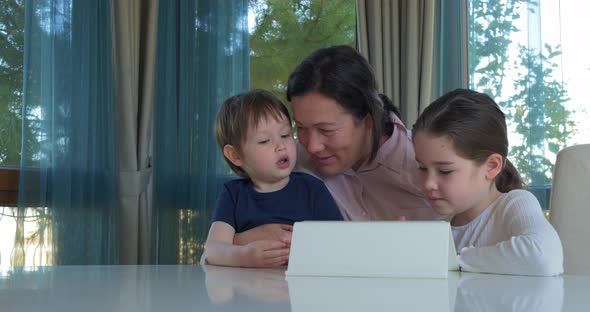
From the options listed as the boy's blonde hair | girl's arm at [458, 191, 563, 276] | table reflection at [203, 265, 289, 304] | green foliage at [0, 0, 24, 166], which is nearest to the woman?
the boy's blonde hair

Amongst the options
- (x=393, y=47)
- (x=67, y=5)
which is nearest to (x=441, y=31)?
(x=393, y=47)

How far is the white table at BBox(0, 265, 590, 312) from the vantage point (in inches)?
26.3

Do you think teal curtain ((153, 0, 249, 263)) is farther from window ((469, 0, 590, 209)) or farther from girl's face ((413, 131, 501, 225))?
girl's face ((413, 131, 501, 225))

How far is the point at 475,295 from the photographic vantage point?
0.77m

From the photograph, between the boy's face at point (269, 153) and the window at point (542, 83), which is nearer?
the boy's face at point (269, 153)

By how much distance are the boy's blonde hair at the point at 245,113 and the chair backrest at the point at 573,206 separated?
69cm

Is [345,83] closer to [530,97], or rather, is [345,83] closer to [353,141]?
[353,141]

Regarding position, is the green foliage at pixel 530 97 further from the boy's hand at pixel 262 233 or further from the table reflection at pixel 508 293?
the table reflection at pixel 508 293

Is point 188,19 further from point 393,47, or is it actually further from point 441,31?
point 441,31

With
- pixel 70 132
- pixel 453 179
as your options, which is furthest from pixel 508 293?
pixel 70 132

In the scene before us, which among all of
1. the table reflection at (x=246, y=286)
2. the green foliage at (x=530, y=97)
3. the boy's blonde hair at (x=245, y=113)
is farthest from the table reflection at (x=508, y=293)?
the green foliage at (x=530, y=97)

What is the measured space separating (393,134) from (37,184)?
6.59 feet

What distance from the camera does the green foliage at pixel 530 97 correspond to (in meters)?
3.71

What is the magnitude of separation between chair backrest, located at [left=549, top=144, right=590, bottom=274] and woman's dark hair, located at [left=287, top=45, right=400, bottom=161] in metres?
0.67
